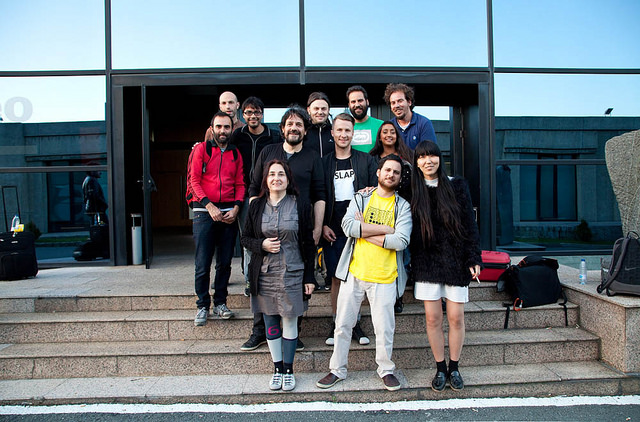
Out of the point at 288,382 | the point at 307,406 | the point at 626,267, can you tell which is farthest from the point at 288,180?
the point at 626,267

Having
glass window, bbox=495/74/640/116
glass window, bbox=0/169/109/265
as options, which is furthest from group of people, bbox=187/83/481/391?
glass window, bbox=0/169/109/265

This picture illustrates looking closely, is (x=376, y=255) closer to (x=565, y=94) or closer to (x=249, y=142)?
(x=249, y=142)

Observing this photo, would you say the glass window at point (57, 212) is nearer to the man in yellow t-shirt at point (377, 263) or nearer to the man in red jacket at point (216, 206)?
the man in red jacket at point (216, 206)

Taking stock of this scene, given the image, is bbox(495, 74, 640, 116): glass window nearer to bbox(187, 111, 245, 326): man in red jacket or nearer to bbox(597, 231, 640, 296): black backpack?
bbox(597, 231, 640, 296): black backpack

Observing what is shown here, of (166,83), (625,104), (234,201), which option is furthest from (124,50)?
(625,104)

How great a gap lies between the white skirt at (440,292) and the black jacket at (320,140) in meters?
1.51

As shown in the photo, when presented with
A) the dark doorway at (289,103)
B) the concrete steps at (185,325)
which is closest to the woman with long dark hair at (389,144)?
the concrete steps at (185,325)

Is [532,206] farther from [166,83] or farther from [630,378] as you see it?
[166,83]

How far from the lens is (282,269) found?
3.25 m

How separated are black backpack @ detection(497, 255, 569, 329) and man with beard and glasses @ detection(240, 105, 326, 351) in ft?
6.90

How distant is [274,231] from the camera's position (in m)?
3.27

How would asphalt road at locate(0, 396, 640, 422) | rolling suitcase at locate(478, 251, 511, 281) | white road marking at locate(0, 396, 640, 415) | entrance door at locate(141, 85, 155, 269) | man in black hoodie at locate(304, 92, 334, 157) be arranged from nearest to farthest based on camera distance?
asphalt road at locate(0, 396, 640, 422) < white road marking at locate(0, 396, 640, 415) < man in black hoodie at locate(304, 92, 334, 157) < rolling suitcase at locate(478, 251, 511, 281) < entrance door at locate(141, 85, 155, 269)

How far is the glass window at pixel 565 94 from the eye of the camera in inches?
266

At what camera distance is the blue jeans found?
154 inches
